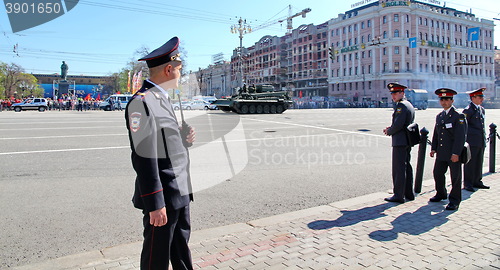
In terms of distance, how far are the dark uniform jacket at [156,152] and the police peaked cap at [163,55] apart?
157 millimetres

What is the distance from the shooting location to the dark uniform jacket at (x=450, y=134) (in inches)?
199

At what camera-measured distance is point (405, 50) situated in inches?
2879

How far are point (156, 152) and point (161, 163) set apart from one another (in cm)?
14

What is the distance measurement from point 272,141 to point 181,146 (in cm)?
977

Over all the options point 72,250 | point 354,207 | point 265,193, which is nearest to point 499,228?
point 354,207

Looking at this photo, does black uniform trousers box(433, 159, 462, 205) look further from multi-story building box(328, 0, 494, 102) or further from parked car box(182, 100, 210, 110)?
multi-story building box(328, 0, 494, 102)

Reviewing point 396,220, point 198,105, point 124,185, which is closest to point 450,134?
point 396,220

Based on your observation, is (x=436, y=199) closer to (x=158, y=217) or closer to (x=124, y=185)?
(x=158, y=217)

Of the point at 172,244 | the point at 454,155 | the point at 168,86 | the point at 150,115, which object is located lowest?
the point at 172,244

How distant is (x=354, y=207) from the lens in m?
5.01

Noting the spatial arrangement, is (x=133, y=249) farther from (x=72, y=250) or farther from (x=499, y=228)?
(x=499, y=228)

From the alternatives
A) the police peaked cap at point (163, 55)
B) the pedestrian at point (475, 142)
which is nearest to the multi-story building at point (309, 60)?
the pedestrian at point (475, 142)

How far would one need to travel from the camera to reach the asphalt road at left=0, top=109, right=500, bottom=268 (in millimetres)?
4027

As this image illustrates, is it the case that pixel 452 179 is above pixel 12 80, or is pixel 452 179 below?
below
